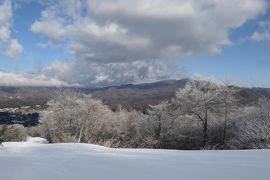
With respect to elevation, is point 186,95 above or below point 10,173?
above

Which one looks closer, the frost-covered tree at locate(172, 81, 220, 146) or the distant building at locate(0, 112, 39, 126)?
the frost-covered tree at locate(172, 81, 220, 146)

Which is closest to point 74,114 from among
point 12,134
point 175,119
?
point 175,119

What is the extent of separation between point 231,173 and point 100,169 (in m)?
2.11

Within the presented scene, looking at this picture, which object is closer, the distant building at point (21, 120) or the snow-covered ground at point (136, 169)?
the snow-covered ground at point (136, 169)

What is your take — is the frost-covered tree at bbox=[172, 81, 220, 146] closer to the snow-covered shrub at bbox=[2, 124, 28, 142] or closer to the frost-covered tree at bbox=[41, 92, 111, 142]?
the frost-covered tree at bbox=[41, 92, 111, 142]

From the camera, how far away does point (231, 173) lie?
5.43 metres

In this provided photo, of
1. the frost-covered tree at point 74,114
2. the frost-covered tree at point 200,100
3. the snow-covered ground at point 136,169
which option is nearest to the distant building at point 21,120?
the frost-covered tree at point 74,114

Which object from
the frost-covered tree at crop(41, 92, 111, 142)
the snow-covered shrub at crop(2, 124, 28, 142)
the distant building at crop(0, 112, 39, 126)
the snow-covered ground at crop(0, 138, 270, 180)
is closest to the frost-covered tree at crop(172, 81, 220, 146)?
the frost-covered tree at crop(41, 92, 111, 142)

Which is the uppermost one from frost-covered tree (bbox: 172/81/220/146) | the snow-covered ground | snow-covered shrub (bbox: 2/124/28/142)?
frost-covered tree (bbox: 172/81/220/146)

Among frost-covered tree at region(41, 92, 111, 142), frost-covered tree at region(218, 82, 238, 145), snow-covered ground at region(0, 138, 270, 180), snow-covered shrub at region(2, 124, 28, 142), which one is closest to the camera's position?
snow-covered ground at region(0, 138, 270, 180)

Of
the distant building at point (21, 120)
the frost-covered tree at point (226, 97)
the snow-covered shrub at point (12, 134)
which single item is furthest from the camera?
the distant building at point (21, 120)

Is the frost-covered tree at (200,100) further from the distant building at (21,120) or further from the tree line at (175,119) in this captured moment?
the distant building at (21,120)

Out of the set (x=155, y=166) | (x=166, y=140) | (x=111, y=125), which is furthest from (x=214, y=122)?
(x=155, y=166)

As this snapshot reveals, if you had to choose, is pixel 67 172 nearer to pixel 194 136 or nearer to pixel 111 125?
pixel 194 136
